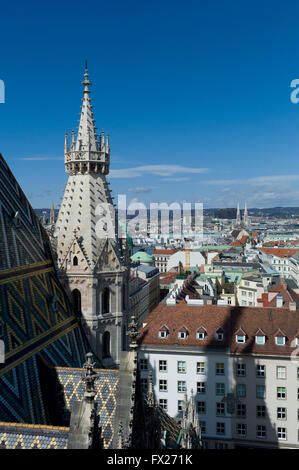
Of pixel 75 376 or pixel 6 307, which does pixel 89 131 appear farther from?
pixel 75 376

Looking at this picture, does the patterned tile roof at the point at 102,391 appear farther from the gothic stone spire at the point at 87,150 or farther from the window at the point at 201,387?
the window at the point at 201,387

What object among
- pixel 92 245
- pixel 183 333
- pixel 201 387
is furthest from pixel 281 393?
pixel 92 245

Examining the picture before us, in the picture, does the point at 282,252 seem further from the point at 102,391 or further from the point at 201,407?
the point at 102,391

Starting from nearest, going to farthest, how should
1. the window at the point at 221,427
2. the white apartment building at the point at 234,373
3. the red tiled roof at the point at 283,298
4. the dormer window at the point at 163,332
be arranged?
the white apartment building at the point at 234,373
the window at the point at 221,427
the dormer window at the point at 163,332
the red tiled roof at the point at 283,298

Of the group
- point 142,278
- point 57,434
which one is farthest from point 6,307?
point 142,278

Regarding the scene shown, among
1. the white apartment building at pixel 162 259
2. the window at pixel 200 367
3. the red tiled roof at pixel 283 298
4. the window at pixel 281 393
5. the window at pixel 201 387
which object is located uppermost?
the white apartment building at pixel 162 259

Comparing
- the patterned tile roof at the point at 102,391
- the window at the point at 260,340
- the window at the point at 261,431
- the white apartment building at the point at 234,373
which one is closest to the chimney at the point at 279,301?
the white apartment building at the point at 234,373
